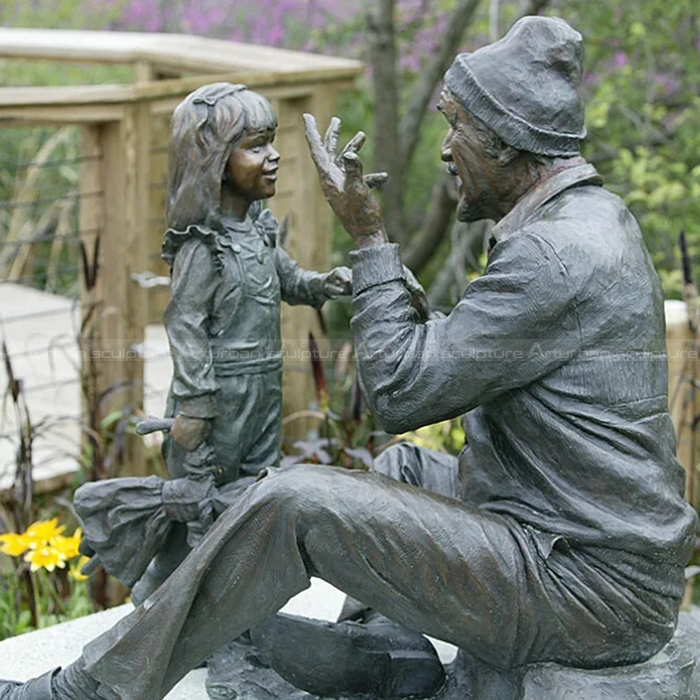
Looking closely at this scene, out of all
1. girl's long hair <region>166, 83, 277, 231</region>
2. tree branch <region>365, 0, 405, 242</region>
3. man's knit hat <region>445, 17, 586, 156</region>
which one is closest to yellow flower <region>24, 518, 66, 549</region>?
girl's long hair <region>166, 83, 277, 231</region>

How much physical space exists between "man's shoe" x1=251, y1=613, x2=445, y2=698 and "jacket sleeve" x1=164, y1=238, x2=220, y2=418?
1.81 feet

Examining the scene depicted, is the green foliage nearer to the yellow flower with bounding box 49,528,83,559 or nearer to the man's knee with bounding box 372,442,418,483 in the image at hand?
the man's knee with bounding box 372,442,418,483

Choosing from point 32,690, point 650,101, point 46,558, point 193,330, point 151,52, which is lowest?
point 46,558

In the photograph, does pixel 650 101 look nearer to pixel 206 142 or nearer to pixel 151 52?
pixel 151 52

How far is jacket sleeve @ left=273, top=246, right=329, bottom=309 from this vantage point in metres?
3.16

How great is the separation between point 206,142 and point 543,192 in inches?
31.1

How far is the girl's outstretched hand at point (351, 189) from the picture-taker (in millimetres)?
2676

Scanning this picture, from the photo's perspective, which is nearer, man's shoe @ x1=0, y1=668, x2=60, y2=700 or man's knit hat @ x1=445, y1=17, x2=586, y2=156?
man's knit hat @ x1=445, y1=17, x2=586, y2=156

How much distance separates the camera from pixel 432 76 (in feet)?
23.7

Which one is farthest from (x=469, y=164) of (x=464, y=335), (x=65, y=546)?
(x=65, y=546)

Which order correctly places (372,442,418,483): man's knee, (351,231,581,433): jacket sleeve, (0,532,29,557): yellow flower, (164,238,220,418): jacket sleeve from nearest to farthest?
(351,231,581,433): jacket sleeve < (164,238,220,418): jacket sleeve < (372,442,418,483): man's knee < (0,532,29,557): yellow flower

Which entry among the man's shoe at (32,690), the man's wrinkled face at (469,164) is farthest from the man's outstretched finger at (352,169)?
the man's shoe at (32,690)

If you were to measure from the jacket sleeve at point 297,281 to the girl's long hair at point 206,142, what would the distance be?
0.24 metres

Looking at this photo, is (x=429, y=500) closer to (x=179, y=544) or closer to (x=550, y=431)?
(x=550, y=431)
